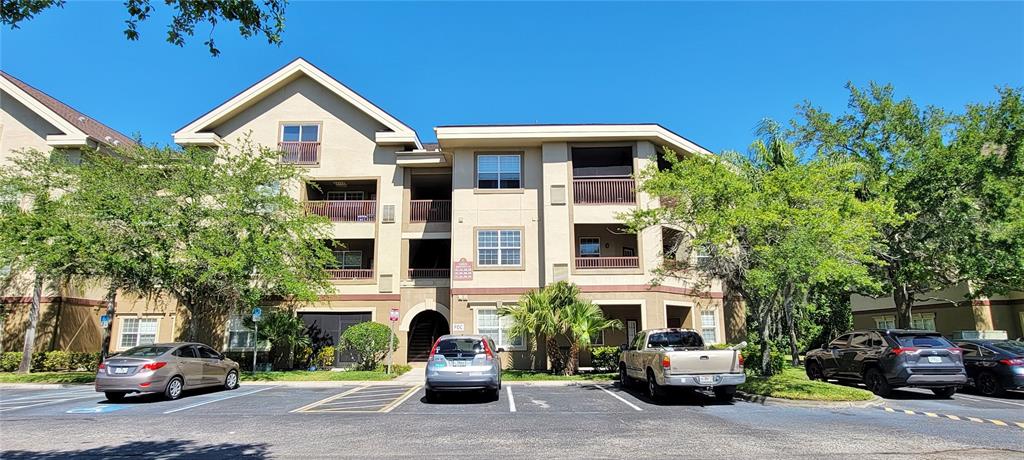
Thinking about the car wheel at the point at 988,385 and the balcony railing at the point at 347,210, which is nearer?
the car wheel at the point at 988,385

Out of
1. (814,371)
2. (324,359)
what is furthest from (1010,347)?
(324,359)

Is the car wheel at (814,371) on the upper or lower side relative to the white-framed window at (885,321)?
lower

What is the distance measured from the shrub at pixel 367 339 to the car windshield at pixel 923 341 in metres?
16.4

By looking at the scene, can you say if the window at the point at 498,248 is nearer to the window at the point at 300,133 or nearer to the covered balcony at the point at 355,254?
the covered balcony at the point at 355,254

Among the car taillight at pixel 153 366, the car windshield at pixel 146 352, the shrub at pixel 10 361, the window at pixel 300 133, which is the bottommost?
the shrub at pixel 10 361

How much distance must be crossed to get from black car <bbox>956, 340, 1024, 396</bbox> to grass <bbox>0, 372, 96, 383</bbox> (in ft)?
87.2

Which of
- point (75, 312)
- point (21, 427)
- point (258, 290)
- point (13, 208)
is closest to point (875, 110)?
point (258, 290)

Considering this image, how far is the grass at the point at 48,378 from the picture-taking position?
60.6ft

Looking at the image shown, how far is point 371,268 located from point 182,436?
54.3 feet

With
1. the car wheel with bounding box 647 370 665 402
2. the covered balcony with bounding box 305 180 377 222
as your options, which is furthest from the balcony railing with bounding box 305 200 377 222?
Answer: the car wheel with bounding box 647 370 665 402

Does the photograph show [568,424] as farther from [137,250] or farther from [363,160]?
[363,160]

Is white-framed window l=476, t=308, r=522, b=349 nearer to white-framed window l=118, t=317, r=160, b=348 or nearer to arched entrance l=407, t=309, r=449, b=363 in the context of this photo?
arched entrance l=407, t=309, r=449, b=363

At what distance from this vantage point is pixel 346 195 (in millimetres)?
26297

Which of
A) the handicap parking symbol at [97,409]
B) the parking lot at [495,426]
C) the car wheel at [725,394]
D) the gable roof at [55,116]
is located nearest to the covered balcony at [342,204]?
the gable roof at [55,116]
